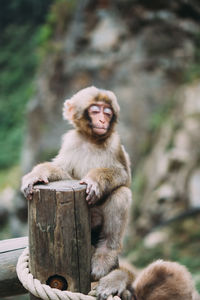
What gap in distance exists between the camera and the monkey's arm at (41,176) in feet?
7.29

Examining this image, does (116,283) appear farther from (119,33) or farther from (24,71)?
(24,71)

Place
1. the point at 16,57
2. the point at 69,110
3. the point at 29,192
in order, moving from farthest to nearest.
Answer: the point at 16,57
the point at 69,110
the point at 29,192

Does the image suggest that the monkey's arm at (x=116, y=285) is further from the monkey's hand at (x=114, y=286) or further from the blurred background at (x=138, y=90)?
the blurred background at (x=138, y=90)

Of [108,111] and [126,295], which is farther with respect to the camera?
[108,111]

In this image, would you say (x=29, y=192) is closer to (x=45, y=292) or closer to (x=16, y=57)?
(x=45, y=292)

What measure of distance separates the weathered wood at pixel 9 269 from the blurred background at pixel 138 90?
136 inches

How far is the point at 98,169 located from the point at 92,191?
377mm

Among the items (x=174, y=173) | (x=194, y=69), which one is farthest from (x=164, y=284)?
(x=194, y=69)

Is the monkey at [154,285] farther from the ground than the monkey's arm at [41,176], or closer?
closer

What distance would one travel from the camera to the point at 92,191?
2189 millimetres

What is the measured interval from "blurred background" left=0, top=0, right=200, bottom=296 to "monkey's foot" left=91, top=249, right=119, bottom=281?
3323mm

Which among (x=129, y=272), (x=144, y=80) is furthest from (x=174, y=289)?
(x=144, y=80)

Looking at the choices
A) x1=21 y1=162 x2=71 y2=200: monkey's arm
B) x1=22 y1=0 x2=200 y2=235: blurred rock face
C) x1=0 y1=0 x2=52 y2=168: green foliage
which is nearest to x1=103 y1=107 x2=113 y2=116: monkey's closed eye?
x1=21 y1=162 x2=71 y2=200: monkey's arm

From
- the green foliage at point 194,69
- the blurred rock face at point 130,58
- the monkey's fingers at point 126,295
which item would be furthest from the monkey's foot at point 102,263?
the green foliage at point 194,69
